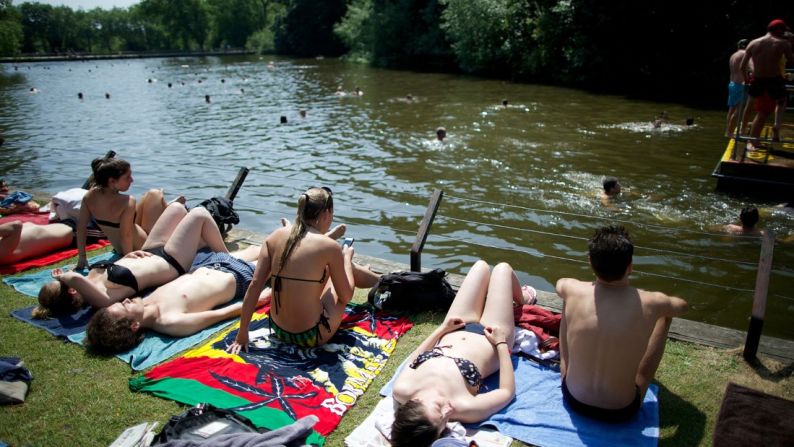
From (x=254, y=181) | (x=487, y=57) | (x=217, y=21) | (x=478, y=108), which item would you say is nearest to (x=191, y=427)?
(x=254, y=181)

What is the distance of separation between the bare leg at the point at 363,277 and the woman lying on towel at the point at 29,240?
450cm

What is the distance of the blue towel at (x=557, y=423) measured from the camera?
3711 millimetres

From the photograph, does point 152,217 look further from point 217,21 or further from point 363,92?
point 217,21

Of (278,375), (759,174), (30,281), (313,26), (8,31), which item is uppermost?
(313,26)

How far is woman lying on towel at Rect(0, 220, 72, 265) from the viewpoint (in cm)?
709

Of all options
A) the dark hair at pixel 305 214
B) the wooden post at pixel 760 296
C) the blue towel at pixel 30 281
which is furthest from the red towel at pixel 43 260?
the wooden post at pixel 760 296

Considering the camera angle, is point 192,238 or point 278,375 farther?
point 192,238

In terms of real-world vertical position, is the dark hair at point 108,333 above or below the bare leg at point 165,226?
below

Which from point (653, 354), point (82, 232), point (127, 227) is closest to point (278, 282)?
point (653, 354)

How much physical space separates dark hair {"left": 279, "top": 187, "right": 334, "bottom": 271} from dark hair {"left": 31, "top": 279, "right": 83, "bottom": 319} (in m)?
2.59

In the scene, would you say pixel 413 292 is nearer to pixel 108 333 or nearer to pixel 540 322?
pixel 540 322

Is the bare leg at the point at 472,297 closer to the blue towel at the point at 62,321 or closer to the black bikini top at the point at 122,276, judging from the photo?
the black bikini top at the point at 122,276

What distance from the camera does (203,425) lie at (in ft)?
11.9

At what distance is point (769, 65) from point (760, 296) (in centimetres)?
778
